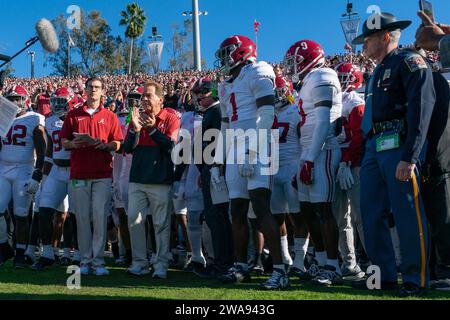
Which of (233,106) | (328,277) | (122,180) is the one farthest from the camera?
(122,180)

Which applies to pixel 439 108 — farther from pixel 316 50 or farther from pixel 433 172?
pixel 316 50

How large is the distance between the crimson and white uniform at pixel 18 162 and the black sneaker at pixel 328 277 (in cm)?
444

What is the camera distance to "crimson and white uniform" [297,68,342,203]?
623cm

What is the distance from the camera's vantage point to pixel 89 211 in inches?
297

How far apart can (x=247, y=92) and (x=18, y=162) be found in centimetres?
398

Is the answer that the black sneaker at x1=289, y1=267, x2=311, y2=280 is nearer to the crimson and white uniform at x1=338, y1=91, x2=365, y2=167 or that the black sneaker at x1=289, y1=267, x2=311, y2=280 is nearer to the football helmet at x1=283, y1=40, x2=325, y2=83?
the crimson and white uniform at x1=338, y1=91, x2=365, y2=167

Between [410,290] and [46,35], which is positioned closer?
[410,290]

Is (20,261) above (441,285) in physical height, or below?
above

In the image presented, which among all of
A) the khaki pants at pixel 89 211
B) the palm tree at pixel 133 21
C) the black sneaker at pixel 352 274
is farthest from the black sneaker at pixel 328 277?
the palm tree at pixel 133 21

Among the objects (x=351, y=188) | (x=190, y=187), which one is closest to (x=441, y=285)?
(x=351, y=188)

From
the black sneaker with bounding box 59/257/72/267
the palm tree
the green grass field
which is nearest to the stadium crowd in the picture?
the black sneaker with bounding box 59/257/72/267

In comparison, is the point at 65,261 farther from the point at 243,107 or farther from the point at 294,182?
the point at 243,107

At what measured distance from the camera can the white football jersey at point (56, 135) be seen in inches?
328
